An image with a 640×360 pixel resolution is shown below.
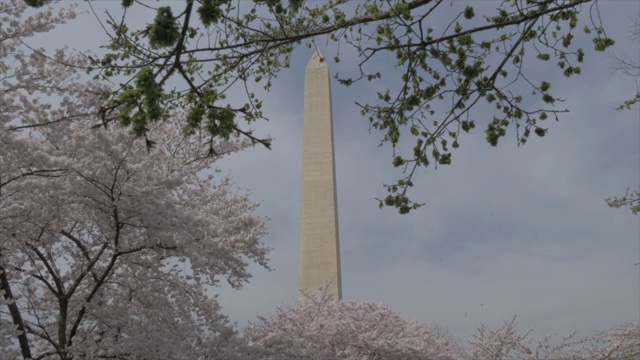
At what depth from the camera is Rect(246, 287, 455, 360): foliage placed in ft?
42.9

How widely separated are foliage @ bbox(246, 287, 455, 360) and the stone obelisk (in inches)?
45.5

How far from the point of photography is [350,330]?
13.3 m

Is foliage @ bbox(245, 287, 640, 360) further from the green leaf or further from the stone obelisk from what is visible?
the green leaf

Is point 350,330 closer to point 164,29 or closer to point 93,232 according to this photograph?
point 93,232

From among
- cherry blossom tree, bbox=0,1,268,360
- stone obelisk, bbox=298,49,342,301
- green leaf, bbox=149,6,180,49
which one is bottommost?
green leaf, bbox=149,6,180,49

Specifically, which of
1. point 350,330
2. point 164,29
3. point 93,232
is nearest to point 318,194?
Answer: point 350,330

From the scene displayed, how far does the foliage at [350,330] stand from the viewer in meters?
13.1

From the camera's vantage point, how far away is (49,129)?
8961mm

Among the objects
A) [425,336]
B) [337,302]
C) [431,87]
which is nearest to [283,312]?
[337,302]

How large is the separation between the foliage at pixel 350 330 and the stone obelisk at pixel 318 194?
1.15 meters

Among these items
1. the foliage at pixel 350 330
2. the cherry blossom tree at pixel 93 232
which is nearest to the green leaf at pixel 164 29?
the cherry blossom tree at pixel 93 232

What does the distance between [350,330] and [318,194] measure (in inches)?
192

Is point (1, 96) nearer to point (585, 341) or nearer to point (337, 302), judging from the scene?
point (337, 302)

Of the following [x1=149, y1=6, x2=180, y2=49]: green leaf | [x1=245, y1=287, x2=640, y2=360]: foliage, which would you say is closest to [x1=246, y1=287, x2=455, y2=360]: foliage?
[x1=245, y1=287, x2=640, y2=360]: foliage
